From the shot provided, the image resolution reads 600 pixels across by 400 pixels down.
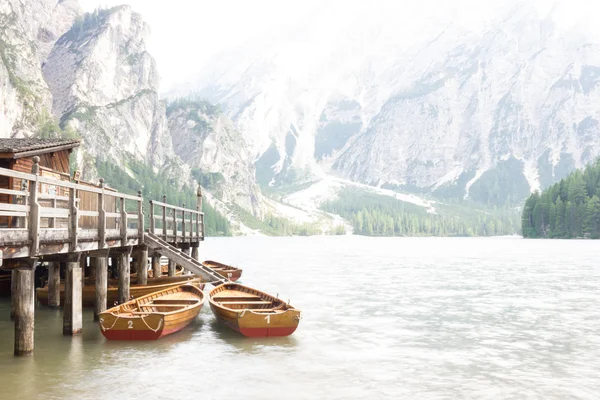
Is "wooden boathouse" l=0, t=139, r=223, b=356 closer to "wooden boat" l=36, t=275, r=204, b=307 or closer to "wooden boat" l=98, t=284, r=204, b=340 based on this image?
"wooden boat" l=36, t=275, r=204, b=307

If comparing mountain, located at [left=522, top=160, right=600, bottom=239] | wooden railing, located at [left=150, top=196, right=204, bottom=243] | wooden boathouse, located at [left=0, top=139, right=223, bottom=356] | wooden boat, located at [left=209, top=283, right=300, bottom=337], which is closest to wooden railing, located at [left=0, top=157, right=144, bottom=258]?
wooden boathouse, located at [left=0, top=139, right=223, bottom=356]

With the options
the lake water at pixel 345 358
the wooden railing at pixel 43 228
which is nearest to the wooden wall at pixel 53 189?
the wooden railing at pixel 43 228

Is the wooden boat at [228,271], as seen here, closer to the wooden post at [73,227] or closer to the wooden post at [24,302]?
the wooden post at [73,227]

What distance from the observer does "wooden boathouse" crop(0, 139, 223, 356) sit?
60.6 feet

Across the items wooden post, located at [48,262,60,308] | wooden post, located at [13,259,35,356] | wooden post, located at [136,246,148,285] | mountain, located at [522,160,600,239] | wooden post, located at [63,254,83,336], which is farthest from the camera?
mountain, located at [522,160,600,239]

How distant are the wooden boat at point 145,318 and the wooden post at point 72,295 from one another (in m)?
1.27

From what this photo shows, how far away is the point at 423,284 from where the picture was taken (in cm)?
5644

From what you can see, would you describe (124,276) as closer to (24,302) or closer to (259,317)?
(259,317)

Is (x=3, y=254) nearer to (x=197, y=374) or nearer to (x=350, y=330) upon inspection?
(x=197, y=374)

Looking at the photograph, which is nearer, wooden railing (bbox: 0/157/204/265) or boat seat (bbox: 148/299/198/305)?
wooden railing (bbox: 0/157/204/265)

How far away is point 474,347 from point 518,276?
42.2m

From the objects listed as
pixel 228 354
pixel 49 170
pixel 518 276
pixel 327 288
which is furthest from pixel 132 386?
pixel 518 276

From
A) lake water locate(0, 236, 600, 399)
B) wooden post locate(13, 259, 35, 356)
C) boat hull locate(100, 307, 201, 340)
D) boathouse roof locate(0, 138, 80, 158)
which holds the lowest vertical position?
lake water locate(0, 236, 600, 399)

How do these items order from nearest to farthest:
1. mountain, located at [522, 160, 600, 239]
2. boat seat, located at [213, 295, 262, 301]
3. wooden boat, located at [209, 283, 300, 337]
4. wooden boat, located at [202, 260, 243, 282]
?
wooden boat, located at [209, 283, 300, 337] < boat seat, located at [213, 295, 262, 301] < wooden boat, located at [202, 260, 243, 282] < mountain, located at [522, 160, 600, 239]
